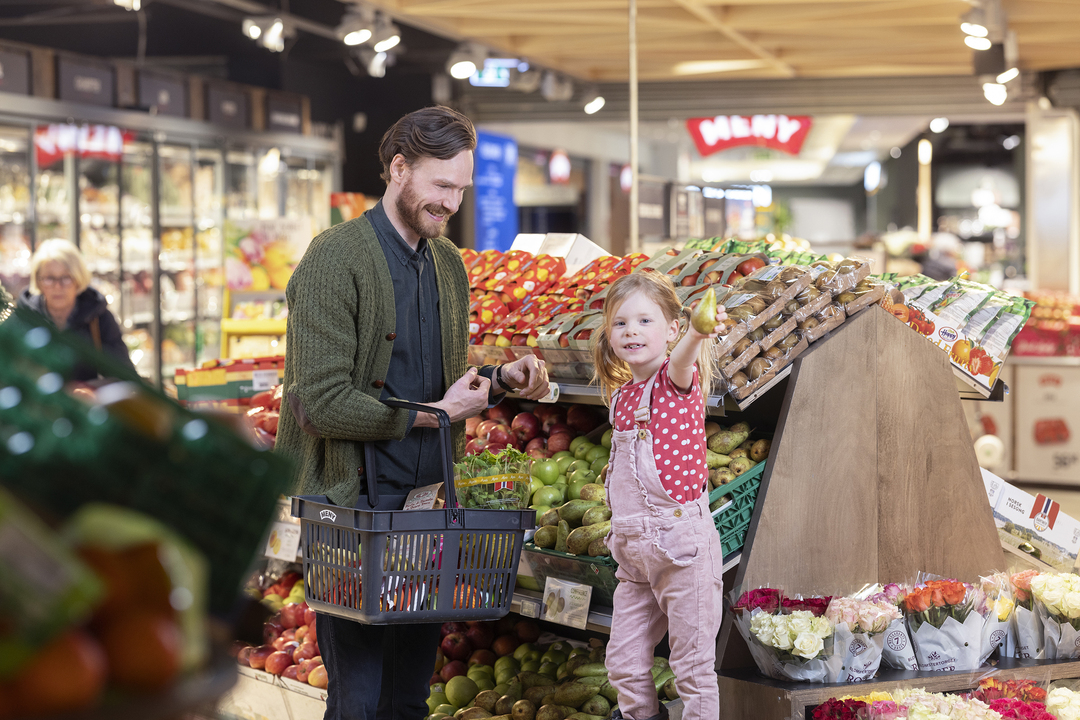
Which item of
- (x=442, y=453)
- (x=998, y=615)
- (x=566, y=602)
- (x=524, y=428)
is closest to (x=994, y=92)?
(x=524, y=428)

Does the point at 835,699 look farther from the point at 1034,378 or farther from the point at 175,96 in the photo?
the point at 175,96

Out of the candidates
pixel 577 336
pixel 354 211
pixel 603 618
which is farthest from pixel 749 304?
pixel 354 211

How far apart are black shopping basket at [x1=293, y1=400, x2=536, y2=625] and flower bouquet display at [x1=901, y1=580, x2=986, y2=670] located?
3.83ft

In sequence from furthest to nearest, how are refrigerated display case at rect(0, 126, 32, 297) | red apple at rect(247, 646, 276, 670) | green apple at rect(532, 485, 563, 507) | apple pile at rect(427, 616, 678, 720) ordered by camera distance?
refrigerated display case at rect(0, 126, 32, 297), red apple at rect(247, 646, 276, 670), green apple at rect(532, 485, 563, 507), apple pile at rect(427, 616, 678, 720)

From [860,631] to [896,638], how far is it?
198 mm

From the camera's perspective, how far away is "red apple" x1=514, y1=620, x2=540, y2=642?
345 cm

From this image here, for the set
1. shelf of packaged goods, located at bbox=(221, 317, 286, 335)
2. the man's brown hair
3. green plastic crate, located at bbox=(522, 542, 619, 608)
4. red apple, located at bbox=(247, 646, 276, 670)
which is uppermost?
the man's brown hair

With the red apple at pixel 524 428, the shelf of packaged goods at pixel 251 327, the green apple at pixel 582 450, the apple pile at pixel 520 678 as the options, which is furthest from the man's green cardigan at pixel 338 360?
the shelf of packaged goods at pixel 251 327

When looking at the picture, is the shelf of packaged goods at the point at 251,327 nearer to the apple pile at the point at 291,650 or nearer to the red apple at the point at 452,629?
the apple pile at the point at 291,650

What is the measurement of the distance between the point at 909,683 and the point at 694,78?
26.5ft

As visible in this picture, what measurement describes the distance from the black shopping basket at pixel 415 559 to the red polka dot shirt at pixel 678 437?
33cm

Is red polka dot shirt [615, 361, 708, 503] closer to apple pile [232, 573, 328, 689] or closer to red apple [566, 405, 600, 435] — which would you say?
red apple [566, 405, 600, 435]

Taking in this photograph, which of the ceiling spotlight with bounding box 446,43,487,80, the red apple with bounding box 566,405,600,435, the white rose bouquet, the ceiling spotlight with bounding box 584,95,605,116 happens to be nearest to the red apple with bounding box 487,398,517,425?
the red apple with bounding box 566,405,600,435

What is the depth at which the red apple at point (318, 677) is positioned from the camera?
3348 millimetres
